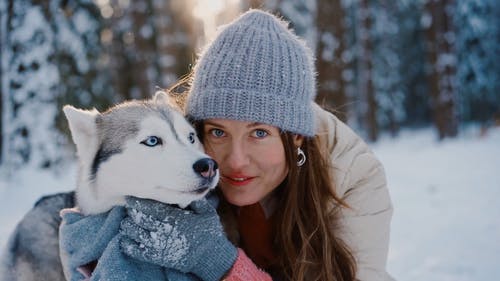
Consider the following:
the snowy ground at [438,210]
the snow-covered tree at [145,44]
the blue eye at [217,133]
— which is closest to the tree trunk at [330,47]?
the snowy ground at [438,210]

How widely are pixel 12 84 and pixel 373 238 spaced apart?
6511mm

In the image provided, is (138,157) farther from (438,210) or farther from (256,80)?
(438,210)

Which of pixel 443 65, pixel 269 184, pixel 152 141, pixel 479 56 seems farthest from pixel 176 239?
pixel 479 56

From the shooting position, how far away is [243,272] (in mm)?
1818

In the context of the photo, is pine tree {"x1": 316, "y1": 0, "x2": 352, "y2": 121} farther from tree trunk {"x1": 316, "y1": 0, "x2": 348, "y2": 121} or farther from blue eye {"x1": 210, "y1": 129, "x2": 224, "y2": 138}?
blue eye {"x1": 210, "y1": 129, "x2": 224, "y2": 138}

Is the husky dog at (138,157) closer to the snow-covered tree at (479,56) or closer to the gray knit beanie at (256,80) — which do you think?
the gray knit beanie at (256,80)

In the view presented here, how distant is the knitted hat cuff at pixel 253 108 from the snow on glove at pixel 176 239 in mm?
483

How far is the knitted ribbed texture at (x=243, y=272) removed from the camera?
1795 mm

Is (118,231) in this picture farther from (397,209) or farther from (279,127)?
(397,209)

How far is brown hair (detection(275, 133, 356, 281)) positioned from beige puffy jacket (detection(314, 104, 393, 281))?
2.5 inches

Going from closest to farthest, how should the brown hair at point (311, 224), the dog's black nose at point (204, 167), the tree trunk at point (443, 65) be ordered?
the dog's black nose at point (204, 167) < the brown hair at point (311, 224) < the tree trunk at point (443, 65)

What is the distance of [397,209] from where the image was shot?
5.21 metres

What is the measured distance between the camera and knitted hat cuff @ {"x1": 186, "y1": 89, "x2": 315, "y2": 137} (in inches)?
77.7

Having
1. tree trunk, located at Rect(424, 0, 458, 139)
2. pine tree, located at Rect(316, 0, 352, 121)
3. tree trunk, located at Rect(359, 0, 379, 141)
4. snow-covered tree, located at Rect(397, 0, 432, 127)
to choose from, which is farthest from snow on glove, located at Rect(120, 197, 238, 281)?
snow-covered tree, located at Rect(397, 0, 432, 127)
